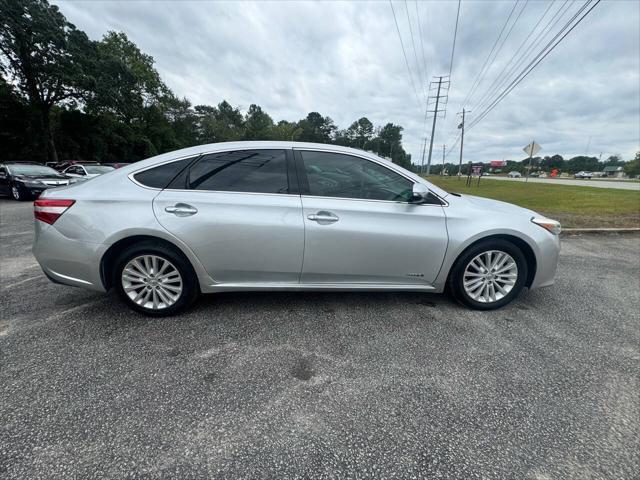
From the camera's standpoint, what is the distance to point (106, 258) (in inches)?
101

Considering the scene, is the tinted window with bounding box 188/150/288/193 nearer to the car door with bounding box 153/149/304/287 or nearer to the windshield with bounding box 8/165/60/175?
the car door with bounding box 153/149/304/287

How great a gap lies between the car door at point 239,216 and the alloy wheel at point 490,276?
5.64 feet

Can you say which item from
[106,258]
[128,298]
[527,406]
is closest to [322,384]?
[527,406]

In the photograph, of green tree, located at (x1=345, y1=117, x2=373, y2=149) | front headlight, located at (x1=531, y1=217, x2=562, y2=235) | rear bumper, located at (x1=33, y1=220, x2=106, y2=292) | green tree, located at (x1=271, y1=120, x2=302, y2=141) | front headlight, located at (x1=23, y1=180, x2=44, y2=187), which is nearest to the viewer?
rear bumper, located at (x1=33, y1=220, x2=106, y2=292)

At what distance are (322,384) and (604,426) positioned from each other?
5.39ft

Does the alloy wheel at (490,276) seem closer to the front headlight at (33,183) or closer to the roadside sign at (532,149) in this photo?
the front headlight at (33,183)

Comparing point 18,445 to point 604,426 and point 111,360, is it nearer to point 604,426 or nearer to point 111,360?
point 111,360

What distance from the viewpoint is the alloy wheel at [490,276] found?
2.88 m

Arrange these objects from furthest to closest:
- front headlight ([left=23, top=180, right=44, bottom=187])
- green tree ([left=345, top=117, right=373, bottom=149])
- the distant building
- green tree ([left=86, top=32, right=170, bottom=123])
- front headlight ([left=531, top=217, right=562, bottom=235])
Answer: green tree ([left=345, top=117, right=373, bottom=149]) → the distant building → green tree ([left=86, top=32, right=170, bottom=123]) → front headlight ([left=23, top=180, right=44, bottom=187]) → front headlight ([left=531, top=217, right=562, bottom=235])

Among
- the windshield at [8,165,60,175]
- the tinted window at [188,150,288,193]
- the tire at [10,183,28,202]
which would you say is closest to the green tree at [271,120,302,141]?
the windshield at [8,165,60,175]

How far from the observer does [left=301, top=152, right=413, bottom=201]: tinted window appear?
8.90 ft

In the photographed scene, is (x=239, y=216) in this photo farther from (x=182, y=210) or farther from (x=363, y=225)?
(x=363, y=225)

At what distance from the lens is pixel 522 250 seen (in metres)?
2.96

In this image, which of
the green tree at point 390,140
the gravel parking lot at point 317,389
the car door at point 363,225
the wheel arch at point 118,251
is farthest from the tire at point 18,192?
the green tree at point 390,140
